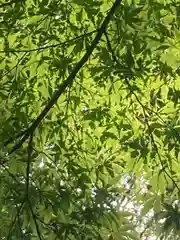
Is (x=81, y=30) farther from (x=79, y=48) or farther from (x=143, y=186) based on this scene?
(x=143, y=186)

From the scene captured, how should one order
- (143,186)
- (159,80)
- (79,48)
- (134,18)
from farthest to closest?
(143,186) < (159,80) < (79,48) < (134,18)

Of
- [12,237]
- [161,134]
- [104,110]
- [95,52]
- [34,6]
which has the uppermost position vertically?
[34,6]

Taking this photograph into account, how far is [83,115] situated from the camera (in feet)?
4.52

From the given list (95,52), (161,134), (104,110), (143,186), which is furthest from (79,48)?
(143,186)

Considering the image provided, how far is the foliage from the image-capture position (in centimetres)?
121

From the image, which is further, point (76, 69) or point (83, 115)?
point (83, 115)

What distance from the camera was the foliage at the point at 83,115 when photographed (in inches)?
47.4

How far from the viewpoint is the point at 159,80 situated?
4.31ft

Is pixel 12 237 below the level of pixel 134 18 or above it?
below

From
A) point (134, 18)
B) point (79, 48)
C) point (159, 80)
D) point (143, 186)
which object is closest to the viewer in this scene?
point (134, 18)

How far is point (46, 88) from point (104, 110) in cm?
17

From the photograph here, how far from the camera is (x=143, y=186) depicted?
166 cm

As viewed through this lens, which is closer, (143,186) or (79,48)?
(79,48)

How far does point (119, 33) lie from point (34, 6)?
351 mm
